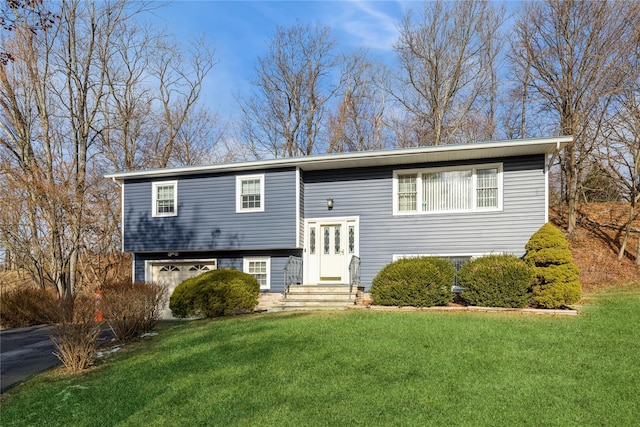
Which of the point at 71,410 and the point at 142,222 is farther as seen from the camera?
the point at 142,222

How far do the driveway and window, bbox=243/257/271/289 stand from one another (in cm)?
501

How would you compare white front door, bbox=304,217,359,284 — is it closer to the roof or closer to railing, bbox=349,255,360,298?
railing, bbox=349,255,360,298

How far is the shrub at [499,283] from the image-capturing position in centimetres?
1027

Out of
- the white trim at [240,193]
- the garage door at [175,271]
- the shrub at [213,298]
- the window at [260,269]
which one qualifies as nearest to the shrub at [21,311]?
the garage door at [175,271]

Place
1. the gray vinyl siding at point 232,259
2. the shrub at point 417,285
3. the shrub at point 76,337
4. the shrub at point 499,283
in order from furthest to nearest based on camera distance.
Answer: the gray vinyl siding at point 232,259, the shrub at point 417,285, the shrub at point 499,283, the shrub at point 76,337

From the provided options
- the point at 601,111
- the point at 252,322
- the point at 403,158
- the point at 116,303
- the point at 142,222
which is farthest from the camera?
the point at 601,111

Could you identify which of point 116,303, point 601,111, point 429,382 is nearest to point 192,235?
point 116,303

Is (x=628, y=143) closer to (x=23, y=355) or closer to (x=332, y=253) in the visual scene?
(x=332, y=253)

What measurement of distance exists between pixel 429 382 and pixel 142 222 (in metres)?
12.6

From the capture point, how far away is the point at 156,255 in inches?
629

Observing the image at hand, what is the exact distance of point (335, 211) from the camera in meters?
14.2

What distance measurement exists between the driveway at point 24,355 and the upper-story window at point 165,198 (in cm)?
492

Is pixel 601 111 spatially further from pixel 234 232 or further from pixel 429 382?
pixel 429 382

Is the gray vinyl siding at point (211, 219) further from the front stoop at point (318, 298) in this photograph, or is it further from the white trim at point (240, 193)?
the front stoop at point (318, 298)
